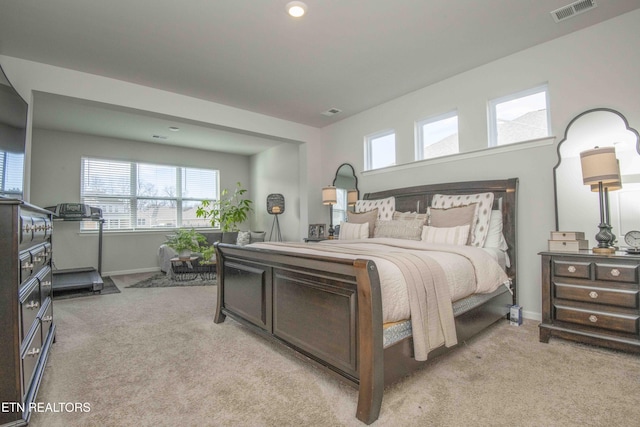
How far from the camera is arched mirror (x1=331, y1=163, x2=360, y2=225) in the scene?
16.1 ft

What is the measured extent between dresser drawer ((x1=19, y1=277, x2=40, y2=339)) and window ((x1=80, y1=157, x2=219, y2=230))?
4.78m

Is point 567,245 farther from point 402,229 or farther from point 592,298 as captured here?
point 402,229

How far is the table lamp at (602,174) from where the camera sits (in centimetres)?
232

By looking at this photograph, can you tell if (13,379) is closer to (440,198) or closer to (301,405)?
(301,405)

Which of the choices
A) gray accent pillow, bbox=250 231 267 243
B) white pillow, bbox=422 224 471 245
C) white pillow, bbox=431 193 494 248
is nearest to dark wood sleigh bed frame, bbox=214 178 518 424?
white pillow, bbox=431 193 494 248

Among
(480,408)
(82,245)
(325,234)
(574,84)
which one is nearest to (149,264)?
(82,245)

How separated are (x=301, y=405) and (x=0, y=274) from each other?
4.92 ft

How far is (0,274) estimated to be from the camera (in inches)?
52.2

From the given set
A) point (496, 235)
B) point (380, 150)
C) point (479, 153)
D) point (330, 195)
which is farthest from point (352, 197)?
point (496, 235)

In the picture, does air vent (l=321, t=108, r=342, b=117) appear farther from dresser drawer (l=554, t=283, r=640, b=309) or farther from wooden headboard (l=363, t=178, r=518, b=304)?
dresser drawer (l=554, t=283, r=640, b=309)

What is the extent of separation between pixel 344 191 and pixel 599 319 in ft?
11.2

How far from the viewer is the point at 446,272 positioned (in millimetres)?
2053

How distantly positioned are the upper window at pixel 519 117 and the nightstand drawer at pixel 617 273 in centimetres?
141

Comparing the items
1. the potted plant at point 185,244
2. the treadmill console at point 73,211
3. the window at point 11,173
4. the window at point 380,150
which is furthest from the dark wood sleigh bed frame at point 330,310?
the treadmill console at point 73,211
